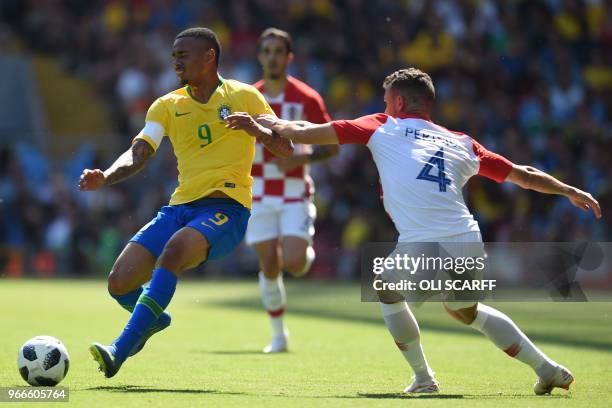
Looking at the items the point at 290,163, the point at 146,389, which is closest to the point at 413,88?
the point at 146,389

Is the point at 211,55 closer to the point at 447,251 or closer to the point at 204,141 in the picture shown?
the point at 204,141

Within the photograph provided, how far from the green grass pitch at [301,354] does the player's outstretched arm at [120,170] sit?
1.36 metres

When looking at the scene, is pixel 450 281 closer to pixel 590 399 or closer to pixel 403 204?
pixel 403 204

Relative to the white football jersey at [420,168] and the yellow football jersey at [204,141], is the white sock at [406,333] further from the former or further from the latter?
the yellow football jersey at [204,141]

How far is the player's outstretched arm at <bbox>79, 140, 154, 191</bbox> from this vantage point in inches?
314

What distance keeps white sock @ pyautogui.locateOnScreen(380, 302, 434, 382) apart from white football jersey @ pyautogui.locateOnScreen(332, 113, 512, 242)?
494mm

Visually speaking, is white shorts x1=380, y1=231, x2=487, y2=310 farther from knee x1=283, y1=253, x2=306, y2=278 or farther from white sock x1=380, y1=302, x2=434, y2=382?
knee x1=283, y1=253, x2=306, y2=278

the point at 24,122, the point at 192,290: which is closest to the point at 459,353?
the point at 192,290

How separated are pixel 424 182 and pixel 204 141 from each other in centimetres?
171

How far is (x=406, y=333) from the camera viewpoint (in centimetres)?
799

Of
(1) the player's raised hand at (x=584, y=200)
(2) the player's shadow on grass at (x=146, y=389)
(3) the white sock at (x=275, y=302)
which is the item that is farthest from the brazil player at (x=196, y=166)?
(3) the white sock at (x=275, y=302)

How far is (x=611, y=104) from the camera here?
71.1 feet

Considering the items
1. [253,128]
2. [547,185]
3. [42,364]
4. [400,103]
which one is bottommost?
[42,364]

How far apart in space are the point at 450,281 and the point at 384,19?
16.8 metres
